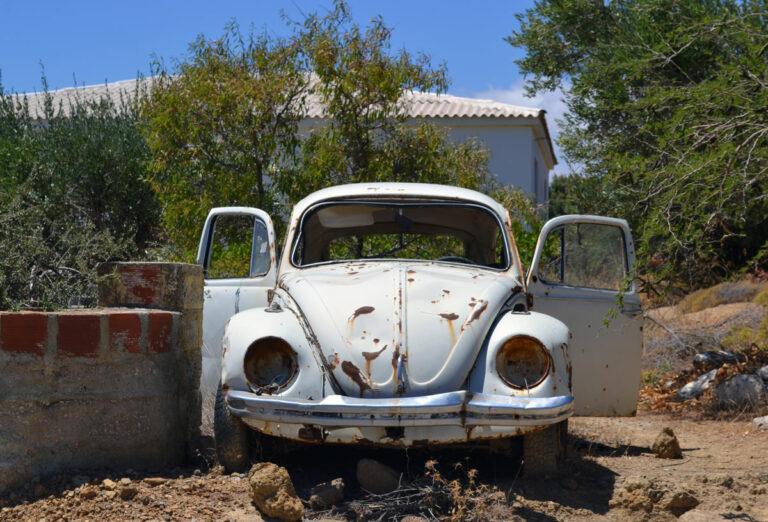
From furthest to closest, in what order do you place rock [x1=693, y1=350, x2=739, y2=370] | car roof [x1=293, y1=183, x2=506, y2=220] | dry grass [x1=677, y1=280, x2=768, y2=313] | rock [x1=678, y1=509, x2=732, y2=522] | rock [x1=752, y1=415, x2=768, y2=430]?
dry grass [x1=677, y1=280, x2=768, y2=313]
rock [x1=693, y1=350, x2=739, y2=370]
rock [x1=752, y1=415, x2=768, y2=430]
car roof [x1=293, y1=183, x2=506, y2=220]
rock [x1=678, y1=509, x2=732, y2=522]

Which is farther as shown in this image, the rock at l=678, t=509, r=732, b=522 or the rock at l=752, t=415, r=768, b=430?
the rock at l=752, t=415, r=768, b=430

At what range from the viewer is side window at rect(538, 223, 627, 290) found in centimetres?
702

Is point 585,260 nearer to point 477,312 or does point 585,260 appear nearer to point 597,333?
point 597,333

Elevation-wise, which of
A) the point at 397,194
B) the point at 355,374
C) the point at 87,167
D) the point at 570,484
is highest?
the point at 87,167

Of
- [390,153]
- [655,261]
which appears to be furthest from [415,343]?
[390,153]

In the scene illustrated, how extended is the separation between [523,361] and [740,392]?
16.7 feet

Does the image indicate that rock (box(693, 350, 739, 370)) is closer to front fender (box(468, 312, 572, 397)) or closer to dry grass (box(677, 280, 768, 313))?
dry grass (box(677, 280, 768, 313))

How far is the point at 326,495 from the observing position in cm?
491

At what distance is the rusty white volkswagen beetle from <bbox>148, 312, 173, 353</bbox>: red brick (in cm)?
32

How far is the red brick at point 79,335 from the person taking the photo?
17.2ft

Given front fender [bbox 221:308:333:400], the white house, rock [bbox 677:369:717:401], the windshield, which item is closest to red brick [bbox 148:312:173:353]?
front fender [bbox 221:308:333:400]

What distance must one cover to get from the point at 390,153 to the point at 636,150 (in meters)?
3.91


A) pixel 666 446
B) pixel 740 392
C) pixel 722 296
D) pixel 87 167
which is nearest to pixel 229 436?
pixel 666 446

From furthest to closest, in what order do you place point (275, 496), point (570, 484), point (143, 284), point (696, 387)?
point (696, 387), point (143, 284), point (570, 484), point (275, 496)
